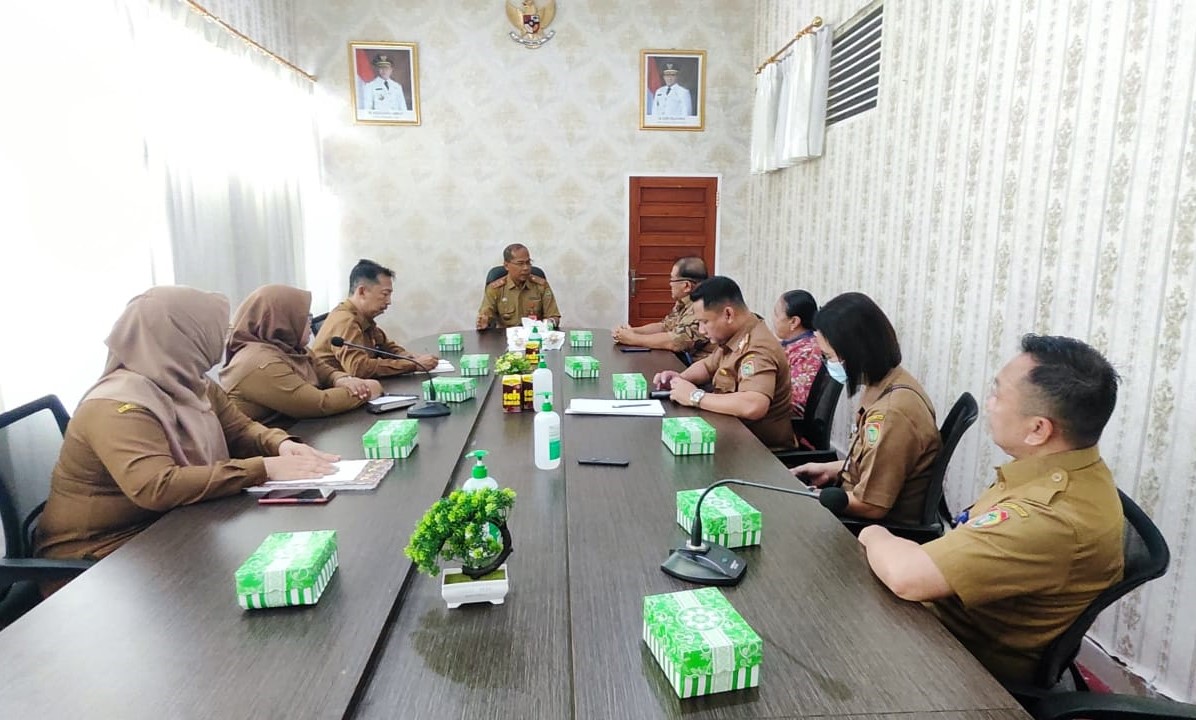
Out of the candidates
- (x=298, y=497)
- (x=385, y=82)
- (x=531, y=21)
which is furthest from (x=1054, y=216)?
(x=385, y=82)

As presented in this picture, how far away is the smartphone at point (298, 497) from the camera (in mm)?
1608

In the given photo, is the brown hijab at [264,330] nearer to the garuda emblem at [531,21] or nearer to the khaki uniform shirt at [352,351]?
the khaki uniform shirt at [352,351]

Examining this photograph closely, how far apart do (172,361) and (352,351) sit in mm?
1326

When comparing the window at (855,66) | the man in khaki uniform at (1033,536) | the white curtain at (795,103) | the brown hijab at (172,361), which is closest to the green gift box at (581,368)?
the brown hijab at (172,361)

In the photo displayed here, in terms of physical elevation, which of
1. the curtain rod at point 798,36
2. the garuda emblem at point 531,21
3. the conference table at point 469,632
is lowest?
the conference table at point 469,632

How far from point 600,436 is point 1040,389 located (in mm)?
1209

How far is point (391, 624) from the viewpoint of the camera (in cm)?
112

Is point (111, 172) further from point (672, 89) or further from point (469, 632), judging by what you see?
point (672, 89)

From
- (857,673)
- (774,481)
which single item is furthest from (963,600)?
(774,481)

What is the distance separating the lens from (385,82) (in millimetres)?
5473

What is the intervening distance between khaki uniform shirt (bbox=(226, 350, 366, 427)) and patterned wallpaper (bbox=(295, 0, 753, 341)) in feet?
11.4

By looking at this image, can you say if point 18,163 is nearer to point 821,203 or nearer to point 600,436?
point 600,436

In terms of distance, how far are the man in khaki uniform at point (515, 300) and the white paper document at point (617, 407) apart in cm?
217

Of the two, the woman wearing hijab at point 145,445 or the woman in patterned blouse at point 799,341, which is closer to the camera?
the woman wearing hijab at point 145,445
